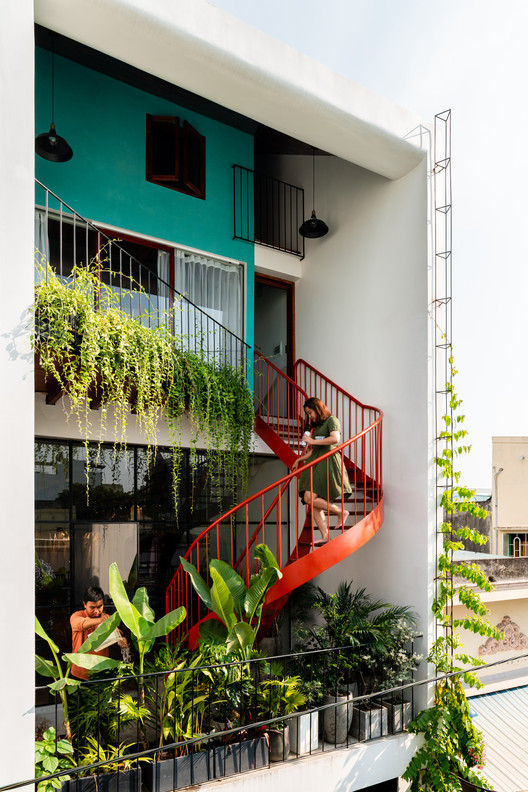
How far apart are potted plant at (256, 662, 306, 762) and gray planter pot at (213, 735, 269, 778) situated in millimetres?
225

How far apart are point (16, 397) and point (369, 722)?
524 centimetres

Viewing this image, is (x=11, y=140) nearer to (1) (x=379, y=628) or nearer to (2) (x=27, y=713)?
(2) (x=27, y=713)

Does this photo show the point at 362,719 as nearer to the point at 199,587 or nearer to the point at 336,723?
the point at 336,723

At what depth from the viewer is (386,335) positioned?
8.72 m

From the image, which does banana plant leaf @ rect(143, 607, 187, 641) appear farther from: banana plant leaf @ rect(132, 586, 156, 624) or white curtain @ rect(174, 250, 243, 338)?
white curtain @ rect(174, 250, 243, 338)

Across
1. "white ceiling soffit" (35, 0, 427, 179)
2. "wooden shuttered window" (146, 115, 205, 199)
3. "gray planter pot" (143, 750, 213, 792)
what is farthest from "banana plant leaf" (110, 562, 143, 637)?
"wooden shuttered window" (146, 115, 205, 199)

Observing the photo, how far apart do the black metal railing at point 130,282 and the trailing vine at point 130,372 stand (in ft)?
0.40

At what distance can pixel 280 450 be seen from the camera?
8.73 metres

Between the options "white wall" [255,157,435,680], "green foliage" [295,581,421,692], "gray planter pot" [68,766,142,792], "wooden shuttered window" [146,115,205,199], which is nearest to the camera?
"gray planter pot" [68,766,142,792]

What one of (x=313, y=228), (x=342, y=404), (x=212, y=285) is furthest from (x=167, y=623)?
(x=313, y=228)

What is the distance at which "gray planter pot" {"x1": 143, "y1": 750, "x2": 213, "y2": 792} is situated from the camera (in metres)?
5.61

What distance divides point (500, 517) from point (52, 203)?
17.4 meters

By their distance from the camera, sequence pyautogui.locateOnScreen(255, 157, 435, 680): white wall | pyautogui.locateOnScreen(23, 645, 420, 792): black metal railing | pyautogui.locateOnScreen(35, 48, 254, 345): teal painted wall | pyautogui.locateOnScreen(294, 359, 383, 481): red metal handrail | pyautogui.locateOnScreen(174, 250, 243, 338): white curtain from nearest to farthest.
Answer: pyautogui.locateOnScreen(23, 645, 420, 792): black metal railing, pyautogui.locateOnScreen(255, 157, 435, 680): white wall, pyautogui.locateOnScreen(35, 48, 254, 345): teal painted wall, pyautogui.locateOnScreen(294, 359, 383, 481): red metal handrail, pyautogui.locateOnScreen(174, 250, 243, 338): white curtain

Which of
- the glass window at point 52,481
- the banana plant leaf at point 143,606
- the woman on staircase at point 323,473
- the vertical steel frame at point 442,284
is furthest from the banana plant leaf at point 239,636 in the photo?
the vertical steel frame at point 442,284
